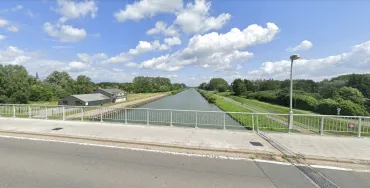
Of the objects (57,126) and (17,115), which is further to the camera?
(17,115)

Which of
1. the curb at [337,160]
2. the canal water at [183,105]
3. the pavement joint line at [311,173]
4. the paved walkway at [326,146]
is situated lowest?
the canal water at [183,105]

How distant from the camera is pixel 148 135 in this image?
6.54 metres

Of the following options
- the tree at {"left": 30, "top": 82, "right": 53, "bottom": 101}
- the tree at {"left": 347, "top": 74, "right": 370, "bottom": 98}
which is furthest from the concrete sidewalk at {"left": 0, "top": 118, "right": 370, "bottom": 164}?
the tree at {"left": 30, "top": 82, "right": 53, "bottom": 101}

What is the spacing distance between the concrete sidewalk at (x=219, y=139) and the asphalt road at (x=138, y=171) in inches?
30.1

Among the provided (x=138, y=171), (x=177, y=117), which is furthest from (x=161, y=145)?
(x=177, y=117)

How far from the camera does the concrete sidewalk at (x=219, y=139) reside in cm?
501

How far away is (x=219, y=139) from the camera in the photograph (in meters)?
Result: 6.14

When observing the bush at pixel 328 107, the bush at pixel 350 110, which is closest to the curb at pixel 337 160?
the bush at pixel 350 110

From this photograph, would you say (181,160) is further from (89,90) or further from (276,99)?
(89,90)

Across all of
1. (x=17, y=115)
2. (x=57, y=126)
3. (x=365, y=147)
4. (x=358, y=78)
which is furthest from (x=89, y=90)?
(x=358, y=78)

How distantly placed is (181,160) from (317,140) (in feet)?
16.5

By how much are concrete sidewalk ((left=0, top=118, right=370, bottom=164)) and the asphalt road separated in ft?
2.51

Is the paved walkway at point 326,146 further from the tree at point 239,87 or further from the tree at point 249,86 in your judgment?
the tree at point 249,86

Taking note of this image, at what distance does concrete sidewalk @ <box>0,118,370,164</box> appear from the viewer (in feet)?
16.4
